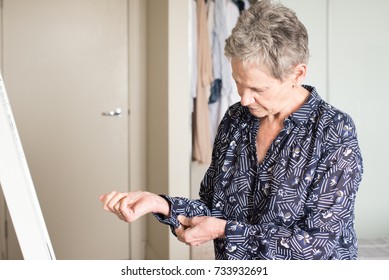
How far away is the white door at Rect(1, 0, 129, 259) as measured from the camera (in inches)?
157

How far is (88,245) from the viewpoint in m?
4.20

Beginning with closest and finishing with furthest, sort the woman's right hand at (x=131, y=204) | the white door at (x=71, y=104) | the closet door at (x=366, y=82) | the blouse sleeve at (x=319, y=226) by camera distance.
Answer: the blouse sleeve at (x=319, y=226), the woman's right hand at (x=131, y=204), the closet door at (x=366, y=82), the white door at (x=71, y=104)

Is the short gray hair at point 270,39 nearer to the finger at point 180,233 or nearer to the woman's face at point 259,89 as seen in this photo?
the woman's face at point 259,89

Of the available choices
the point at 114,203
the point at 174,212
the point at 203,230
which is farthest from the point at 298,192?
the point at 114,203

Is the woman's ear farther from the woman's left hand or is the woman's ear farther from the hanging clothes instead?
the hanging clothes

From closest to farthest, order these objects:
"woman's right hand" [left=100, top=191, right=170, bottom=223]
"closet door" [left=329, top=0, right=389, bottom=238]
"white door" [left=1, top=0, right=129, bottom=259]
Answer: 1. "woman's right hand" [left=100, top=191, right=170, bottom=223]
2. "closet door" [left=329, top=0, right=389, bottom=238]
3. "white door" [left=1, top=0, right=129, bottom=259]

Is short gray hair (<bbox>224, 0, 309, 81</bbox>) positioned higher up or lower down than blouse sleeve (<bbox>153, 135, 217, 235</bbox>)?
higher up

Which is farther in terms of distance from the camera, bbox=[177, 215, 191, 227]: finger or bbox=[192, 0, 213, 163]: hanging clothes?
bbox=[192, 0, 213, 163]: hanging clothes

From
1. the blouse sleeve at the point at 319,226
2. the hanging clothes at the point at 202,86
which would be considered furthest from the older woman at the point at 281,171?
the hanging clothes at the point at 202,86

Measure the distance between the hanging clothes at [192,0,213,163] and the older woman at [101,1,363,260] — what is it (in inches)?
78.8

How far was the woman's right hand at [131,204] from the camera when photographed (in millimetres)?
1496

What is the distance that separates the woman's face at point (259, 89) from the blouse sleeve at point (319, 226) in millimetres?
206

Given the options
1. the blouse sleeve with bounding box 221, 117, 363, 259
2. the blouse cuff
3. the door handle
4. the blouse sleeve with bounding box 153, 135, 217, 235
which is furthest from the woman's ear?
the door handle
